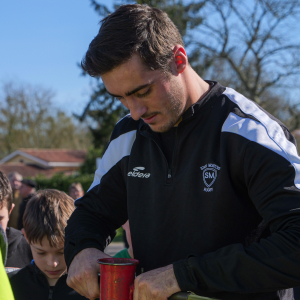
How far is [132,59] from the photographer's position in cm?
173

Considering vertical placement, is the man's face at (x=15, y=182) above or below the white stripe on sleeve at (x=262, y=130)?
above

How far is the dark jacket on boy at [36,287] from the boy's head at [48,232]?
0.20ft

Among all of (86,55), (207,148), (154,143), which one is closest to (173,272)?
(207,148)

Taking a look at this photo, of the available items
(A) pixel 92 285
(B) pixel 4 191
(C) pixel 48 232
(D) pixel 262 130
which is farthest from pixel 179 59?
(B) pixel 4 191

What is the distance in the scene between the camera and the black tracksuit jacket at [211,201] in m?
1.38

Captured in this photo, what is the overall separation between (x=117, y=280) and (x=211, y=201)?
20.6 inches

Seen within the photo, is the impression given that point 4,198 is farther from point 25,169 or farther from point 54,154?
point 54,154

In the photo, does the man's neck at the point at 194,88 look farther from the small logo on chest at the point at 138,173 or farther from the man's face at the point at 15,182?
the man's face at the point at 15,182

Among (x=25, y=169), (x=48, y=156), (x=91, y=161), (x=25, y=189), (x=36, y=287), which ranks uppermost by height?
(x=48, y=156)

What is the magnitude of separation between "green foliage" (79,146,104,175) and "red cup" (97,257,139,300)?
918 inches

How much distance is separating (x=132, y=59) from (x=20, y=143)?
1506 inches

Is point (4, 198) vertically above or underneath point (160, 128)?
underneath

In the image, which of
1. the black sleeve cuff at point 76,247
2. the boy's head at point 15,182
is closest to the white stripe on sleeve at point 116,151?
the black sleeve cuff at point 76,247

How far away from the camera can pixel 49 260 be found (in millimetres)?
2680
